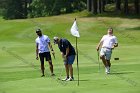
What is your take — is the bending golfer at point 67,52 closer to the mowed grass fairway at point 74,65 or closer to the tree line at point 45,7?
the mowed grass fairway at point 74,65

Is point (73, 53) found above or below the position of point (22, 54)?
above

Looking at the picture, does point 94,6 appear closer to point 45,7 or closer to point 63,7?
point 63,7

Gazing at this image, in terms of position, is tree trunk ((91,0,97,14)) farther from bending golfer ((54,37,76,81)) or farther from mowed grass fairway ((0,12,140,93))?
bending golfer ((54,37,76,81))

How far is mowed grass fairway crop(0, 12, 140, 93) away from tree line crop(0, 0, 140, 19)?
9.51m

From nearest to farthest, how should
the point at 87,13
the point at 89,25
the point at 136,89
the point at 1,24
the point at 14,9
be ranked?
the point at 136,89
the point at 89,25
the point at 1,24
the point at 87,13
the point at 14,9

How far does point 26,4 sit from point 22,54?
78.2 m

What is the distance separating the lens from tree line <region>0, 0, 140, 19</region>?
245 ft

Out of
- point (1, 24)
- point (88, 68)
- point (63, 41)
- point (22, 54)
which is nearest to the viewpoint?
point (63, 41)

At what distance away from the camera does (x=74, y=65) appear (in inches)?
1165

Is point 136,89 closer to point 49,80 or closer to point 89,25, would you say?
point 49,80

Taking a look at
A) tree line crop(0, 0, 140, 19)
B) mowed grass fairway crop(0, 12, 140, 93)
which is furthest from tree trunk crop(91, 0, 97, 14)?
mowed grass fairway crop(0, 12, 140, 93)

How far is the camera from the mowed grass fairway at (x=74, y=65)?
739 inches

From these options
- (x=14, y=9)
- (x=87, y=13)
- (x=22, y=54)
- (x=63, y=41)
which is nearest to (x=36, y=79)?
(x=63, y=41)

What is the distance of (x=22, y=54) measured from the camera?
36.9 metres
